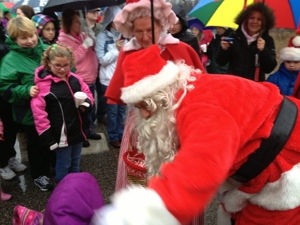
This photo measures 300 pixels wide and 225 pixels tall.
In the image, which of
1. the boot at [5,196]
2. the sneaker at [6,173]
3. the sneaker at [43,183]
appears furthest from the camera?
the sneaker at [6,173]

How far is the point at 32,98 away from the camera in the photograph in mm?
2719

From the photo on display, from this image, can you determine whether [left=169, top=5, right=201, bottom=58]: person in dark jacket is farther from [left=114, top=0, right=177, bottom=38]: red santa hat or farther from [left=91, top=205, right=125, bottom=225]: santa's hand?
[left=91, top=205, right=125, bottom=225]: santa's hand

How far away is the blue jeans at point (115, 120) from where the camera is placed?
3.90 m

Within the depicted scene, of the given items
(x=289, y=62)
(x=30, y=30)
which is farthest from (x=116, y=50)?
(x=289, y=62)

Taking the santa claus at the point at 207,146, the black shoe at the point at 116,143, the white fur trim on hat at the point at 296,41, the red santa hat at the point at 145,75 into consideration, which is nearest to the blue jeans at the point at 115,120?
the black shoe at the point at 116,143

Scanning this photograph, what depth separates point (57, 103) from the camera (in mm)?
2689

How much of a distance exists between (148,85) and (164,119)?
0.44 ft

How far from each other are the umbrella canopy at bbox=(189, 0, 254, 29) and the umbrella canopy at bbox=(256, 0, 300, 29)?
0.28 metres

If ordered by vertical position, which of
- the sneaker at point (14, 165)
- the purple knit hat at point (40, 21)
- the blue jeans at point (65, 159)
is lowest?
the sneaker at point (14, 165)

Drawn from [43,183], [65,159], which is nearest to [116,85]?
[65,159]

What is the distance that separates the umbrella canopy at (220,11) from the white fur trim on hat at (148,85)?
107 inches

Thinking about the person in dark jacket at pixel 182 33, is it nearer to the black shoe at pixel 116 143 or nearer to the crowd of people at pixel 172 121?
the crowd of people at pixel 172 121

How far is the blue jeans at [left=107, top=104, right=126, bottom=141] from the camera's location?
3904 millimetres

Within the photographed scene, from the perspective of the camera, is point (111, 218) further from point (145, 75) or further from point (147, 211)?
point (145, 75)
